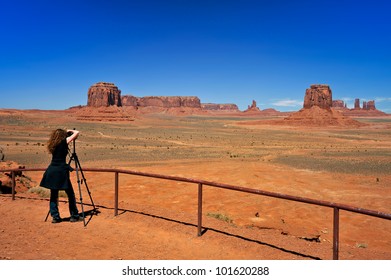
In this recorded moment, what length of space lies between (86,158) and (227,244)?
66.1ft

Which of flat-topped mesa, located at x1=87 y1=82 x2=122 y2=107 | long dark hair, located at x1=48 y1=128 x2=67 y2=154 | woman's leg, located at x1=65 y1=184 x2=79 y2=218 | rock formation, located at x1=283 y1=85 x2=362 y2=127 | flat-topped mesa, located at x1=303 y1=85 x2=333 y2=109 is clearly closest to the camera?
long dark hair, located at x1=48 y1=128 x2=67 y2=154

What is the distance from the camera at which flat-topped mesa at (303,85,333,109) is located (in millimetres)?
92312

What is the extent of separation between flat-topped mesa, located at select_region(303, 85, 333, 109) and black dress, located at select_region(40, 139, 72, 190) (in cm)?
9556

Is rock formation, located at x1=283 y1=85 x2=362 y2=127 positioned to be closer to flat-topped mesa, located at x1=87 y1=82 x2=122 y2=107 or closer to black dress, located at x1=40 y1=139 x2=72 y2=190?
flat-topped mesa, located at x1=87 y1=82 x2=122 y2=107

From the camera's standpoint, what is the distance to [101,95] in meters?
120

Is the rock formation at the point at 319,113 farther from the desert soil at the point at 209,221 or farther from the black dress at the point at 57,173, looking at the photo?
the black dress at the point at 57,173

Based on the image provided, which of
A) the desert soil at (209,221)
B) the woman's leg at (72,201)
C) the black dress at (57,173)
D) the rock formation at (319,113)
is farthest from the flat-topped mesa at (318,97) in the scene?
the black dress at (57,173)

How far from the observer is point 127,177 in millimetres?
16016

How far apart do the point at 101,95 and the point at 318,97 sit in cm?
7796

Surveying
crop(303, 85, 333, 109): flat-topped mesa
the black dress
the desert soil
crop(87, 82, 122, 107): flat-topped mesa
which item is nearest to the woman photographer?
the black dress

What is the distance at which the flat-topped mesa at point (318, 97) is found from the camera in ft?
303

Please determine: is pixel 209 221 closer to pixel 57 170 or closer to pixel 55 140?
pixel 57 170

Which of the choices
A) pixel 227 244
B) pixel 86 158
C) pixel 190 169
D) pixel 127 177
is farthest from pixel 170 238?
pixel 86 158

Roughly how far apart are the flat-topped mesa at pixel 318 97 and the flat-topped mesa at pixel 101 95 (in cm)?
7199
